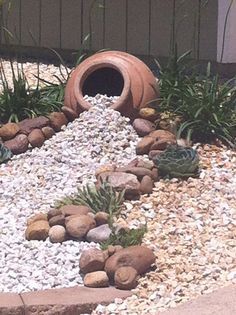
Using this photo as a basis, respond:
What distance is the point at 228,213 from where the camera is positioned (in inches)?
258

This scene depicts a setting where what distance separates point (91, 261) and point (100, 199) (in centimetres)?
83

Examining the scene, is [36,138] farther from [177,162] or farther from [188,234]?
[188,234]

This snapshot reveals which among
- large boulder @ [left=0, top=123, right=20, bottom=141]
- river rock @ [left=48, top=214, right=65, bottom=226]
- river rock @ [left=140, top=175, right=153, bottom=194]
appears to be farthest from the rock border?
river rock @ [left=48, top=214, right=65, bottom=226]

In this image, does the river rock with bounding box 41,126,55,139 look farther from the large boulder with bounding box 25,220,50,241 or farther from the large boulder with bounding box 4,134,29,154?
the large boulder with bounding box 25,220,50,241

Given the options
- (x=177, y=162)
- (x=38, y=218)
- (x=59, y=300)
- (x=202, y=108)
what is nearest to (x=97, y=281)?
(x=59, y=300)

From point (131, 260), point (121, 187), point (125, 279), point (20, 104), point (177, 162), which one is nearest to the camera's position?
point (125, 279)

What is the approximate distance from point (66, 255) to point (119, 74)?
8.85ft

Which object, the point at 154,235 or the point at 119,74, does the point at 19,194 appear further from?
the point at 119,74

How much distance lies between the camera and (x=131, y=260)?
226 inches

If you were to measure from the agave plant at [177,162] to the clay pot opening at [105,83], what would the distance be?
1.36m

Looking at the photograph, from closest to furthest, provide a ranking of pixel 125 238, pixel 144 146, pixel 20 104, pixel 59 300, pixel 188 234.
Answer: pixel 59 300
pixel 125 238
pixel 188 234
pixel 144 146
pixel 20 104

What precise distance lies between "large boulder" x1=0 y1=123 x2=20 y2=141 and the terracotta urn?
1.60ft

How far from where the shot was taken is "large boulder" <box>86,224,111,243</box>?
20.0ft

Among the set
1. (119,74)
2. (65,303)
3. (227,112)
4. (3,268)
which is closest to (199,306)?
(65,303)
